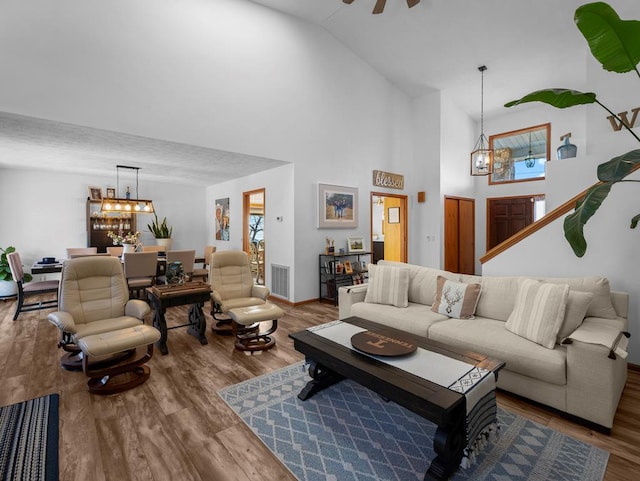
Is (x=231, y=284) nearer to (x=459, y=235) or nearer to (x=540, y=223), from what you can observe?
(x=540, y=223)

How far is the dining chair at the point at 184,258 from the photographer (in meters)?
5.13

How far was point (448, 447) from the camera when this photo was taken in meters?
1.69

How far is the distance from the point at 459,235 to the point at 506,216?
116 cm

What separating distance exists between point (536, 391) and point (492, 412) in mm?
674

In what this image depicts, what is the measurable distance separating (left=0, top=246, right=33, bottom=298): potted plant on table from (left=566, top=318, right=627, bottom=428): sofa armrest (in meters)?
7.45

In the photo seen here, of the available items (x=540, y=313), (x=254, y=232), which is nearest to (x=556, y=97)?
(x=540, y=313)

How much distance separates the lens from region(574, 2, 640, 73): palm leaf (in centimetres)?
174

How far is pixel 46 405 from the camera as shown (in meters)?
2.39

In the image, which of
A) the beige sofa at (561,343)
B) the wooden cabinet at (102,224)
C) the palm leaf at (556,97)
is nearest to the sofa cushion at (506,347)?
the beige sofa at (561,343)

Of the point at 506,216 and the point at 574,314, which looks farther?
the point at 506,216

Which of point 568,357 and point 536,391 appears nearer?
point 568,357

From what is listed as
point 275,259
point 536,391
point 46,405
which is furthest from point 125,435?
point 275,259

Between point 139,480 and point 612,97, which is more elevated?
point 612,97

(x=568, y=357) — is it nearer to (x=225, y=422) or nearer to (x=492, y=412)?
(x=492, y=412)
